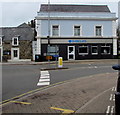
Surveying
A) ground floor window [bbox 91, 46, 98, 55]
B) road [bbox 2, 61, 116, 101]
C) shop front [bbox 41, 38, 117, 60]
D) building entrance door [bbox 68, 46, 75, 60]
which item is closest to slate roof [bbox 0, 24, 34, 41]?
shop front [bbox 41, 38, 117, 60]

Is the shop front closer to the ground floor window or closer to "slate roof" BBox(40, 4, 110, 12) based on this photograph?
the ground floor window

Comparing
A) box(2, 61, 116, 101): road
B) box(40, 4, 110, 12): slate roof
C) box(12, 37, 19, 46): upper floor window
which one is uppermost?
box(40, 4, 110, 12): slate roof

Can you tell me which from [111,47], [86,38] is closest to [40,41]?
[86,38]

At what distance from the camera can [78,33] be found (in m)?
29.5

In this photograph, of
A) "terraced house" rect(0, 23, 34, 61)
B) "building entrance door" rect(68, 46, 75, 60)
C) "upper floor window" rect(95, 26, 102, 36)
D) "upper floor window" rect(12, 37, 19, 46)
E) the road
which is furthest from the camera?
"upper floor window" rect(12, 37, 19, 46)

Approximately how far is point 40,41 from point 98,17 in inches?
409

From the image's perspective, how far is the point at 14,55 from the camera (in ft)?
120

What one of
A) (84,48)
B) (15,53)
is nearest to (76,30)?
(84,48)

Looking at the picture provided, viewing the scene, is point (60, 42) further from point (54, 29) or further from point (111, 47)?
point (111, 47)

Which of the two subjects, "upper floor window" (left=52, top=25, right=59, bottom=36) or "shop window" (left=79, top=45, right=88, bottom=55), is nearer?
"upper floor window" (left=52, top=25, right=59, bottom=36)

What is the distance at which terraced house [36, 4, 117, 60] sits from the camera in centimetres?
2878

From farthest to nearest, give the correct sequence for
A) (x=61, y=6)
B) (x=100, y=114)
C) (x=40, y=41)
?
1. (x=61, y=6)
2. (x=40, y=41)
3. (x=100, y=114)

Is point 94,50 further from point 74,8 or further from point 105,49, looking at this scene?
point 74,8

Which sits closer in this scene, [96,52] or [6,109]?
[6,109]
